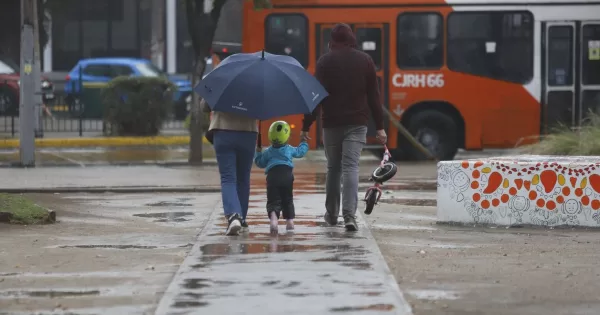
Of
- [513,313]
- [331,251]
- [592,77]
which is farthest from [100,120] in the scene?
[513,313]

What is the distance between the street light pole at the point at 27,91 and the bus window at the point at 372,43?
533 centimetres

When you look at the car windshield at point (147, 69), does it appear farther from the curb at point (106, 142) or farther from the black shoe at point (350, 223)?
the black shoe at point (350, 223)

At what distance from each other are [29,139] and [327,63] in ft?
31.9

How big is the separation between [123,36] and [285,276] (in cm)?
3651

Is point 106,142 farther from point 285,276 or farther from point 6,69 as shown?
point 285,276

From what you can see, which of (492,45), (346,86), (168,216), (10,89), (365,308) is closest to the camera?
(365,308)

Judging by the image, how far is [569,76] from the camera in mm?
22344

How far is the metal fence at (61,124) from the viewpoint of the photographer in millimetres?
27781

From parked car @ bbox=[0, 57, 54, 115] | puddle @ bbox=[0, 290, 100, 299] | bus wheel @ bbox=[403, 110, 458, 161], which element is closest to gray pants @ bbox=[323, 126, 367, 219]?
puddle @ bbox=[0, 290, 100, 299]

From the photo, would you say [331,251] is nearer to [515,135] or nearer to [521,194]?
[521,194]

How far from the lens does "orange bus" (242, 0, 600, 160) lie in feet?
72.9

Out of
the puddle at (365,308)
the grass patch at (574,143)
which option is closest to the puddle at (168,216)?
the puddle at (365,308)

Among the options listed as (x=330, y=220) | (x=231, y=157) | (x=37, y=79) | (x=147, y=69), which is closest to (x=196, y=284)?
(x=231, y=157)

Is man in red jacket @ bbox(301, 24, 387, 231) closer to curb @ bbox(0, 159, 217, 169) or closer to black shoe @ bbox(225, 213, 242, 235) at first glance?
black shoe @ bbox(225, 213, 242, 235)
